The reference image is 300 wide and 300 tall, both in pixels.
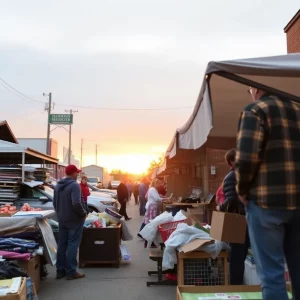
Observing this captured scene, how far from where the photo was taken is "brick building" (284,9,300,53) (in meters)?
12.0

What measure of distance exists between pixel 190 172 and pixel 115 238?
26.3 feet

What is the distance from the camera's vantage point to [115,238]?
281 inches

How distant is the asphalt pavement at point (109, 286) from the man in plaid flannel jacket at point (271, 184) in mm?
3245

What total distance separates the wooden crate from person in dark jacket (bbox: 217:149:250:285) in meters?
0.16

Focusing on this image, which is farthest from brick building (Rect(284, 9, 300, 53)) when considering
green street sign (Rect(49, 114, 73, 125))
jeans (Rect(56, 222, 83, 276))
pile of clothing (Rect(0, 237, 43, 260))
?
green street sign (Rect(49, 114, 73, 125))

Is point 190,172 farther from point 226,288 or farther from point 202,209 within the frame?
point 226,288

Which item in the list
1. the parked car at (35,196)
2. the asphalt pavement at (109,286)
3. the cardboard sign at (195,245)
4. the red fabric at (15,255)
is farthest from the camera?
the parked car at (35,196)

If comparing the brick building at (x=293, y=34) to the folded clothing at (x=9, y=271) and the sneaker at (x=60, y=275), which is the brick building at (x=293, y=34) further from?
the folded clothing at (x=9, y=271)

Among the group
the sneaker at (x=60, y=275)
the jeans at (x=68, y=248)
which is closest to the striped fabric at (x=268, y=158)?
the jeans at (x=68, y=248)

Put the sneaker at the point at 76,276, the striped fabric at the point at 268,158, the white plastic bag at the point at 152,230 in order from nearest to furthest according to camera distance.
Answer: the striped fabric at the point at 268,158, the white plastic bag at the point at 152,230, the sneaker at the point at 76,276

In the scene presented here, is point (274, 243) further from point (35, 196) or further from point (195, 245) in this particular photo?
point (35, 196)

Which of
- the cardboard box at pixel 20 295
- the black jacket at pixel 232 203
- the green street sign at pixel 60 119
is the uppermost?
the green street sign at pixel 60 119

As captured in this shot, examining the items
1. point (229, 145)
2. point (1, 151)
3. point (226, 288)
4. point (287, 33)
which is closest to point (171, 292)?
point (226, 288)

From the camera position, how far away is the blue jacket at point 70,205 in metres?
6.31
